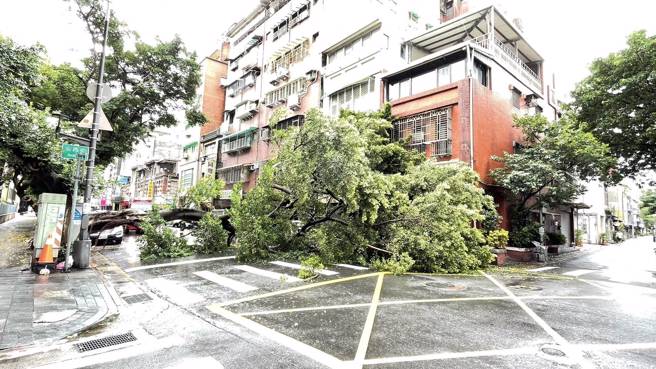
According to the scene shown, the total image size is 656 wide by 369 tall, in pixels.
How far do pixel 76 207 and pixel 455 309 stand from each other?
36.5ft

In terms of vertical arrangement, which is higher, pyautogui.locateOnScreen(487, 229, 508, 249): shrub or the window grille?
the window grille

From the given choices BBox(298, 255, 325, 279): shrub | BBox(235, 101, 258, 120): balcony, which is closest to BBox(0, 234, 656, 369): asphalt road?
BBox(298, 255, 325, 279): shrub

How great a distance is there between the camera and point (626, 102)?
1764cm

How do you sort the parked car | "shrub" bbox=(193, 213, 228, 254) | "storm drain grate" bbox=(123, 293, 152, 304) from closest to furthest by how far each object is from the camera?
1. "storm drain grate" bbox=(123, 293, 152, 304)
2. "shrub" bbox=(193, 213, 228, 254)
3. the parked car

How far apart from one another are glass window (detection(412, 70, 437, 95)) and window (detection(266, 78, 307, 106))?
34.6 ft

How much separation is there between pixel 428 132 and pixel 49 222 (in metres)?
16.4

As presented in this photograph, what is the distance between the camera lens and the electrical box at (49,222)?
1024cm

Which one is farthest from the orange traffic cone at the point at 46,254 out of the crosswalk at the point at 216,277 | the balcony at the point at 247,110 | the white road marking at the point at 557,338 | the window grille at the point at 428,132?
the balcony at the point at 247,110

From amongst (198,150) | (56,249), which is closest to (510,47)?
(56,249)

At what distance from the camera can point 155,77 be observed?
16719 mm

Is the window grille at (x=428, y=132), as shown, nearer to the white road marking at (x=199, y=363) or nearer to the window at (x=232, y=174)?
the white road marking at (x=199, y=363)

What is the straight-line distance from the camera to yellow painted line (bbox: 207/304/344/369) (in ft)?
14.5

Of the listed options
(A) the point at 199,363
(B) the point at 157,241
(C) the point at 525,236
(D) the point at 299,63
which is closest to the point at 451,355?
(A) the point at 199,363

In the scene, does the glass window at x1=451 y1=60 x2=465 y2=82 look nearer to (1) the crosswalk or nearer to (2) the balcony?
(1) the crosswalk
